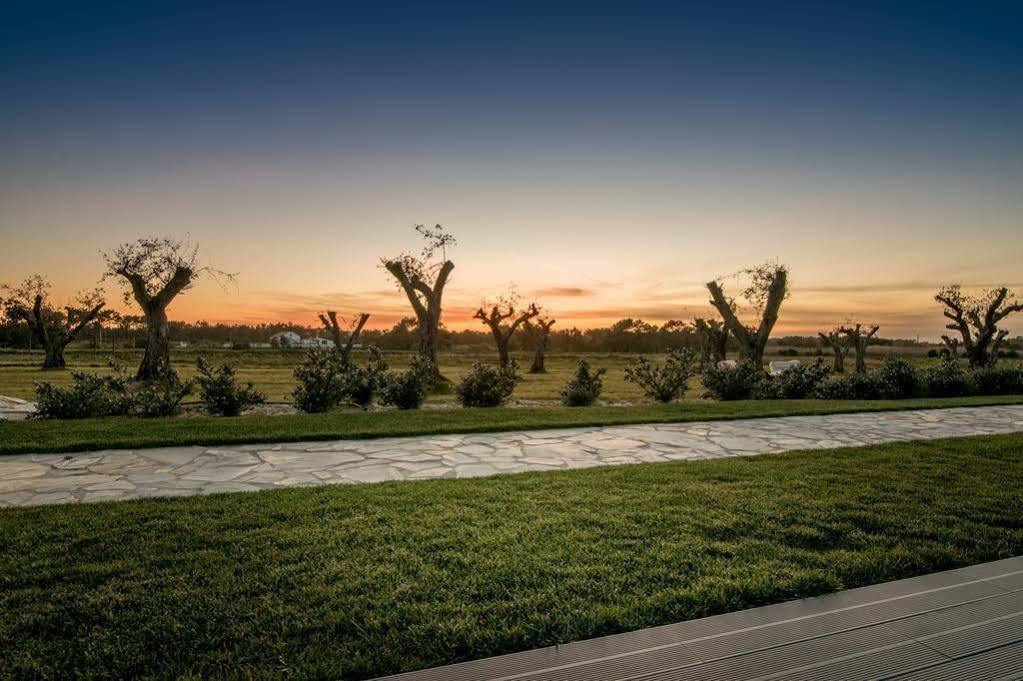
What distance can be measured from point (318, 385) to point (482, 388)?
10.7ft

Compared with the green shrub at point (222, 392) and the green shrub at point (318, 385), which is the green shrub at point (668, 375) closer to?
the green shrub at point (318, 385)

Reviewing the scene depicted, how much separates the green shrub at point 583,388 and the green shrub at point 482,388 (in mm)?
1561

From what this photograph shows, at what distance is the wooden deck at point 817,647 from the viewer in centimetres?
198

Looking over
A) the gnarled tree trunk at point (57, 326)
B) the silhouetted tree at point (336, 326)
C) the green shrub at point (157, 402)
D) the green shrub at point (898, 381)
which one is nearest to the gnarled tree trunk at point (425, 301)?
the silhouetted tree at point (336, 326)

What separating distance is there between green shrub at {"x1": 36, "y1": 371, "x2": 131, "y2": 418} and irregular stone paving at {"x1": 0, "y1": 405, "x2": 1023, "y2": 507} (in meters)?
3.36

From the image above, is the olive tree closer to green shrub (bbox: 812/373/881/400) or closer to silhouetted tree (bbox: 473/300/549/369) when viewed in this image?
silhouetted tree (bbox: 473/300/549/369)

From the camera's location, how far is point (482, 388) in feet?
36.8

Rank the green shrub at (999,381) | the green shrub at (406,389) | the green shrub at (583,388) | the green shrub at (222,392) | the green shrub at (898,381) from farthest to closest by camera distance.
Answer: the green shrub at (999,381) → the green shrub at (898,381) → the green shrub at (583,388) → the green shrub at (406,389) → the green shrub at (222,392)

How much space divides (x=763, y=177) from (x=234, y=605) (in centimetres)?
1225

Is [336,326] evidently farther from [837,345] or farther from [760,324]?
[837,345]

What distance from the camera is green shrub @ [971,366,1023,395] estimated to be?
14547mm

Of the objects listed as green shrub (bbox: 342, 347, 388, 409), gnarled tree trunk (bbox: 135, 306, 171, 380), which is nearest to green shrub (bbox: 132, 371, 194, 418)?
green shrub (bbox: 342, 347, 388, 409)

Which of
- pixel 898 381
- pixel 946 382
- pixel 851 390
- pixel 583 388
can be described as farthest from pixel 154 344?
pixel 946 382

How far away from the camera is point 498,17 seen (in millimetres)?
8789
